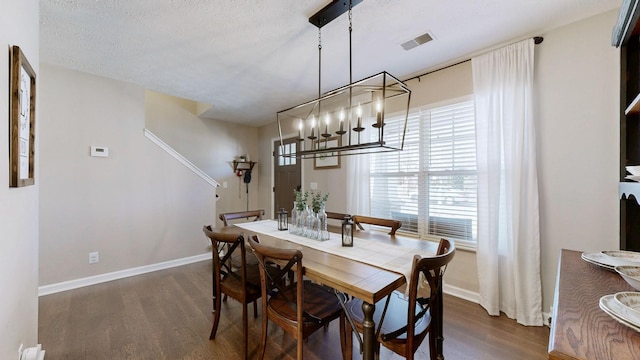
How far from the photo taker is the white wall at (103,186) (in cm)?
277

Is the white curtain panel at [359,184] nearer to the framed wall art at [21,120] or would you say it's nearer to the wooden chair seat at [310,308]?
the wooden chair seat at [310,308]

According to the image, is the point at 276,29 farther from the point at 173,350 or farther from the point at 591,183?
the point at 591,183

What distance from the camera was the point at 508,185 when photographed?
7.41ft

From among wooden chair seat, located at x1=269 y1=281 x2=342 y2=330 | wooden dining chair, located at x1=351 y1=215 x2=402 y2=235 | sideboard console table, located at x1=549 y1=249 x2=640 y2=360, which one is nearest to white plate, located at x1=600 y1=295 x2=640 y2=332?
sideboard console table, located at x1=549 y1=249 x2=640 y2=360

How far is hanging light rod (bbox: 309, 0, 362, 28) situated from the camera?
173cm

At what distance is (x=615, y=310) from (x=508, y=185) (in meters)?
1.86

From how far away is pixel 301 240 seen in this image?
1992 millimetres

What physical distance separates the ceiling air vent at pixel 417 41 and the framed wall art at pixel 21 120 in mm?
2554

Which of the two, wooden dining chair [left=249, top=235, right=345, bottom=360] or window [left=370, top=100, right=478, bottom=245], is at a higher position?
window [left=370, top=100, right=478, bottom=245]

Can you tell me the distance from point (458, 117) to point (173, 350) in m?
3.30

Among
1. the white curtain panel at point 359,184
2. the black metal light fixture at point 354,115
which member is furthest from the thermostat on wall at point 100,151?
the white curtain panel at point 359,184

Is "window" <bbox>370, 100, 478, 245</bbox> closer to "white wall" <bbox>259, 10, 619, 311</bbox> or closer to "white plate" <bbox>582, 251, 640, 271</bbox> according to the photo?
"white wall" <bbox>259, 10, 619, 311</bbox>

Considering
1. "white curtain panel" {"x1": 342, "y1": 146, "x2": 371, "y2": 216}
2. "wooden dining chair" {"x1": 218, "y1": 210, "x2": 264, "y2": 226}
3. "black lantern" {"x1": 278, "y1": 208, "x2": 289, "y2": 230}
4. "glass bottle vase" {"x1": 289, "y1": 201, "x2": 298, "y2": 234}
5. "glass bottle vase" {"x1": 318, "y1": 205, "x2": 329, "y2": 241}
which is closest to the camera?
"glass bottle vase" {"x1": 318, "y1": 205, "x2": 329, "y2": 241}

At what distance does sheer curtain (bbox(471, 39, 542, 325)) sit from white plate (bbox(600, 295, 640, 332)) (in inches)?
67.7
